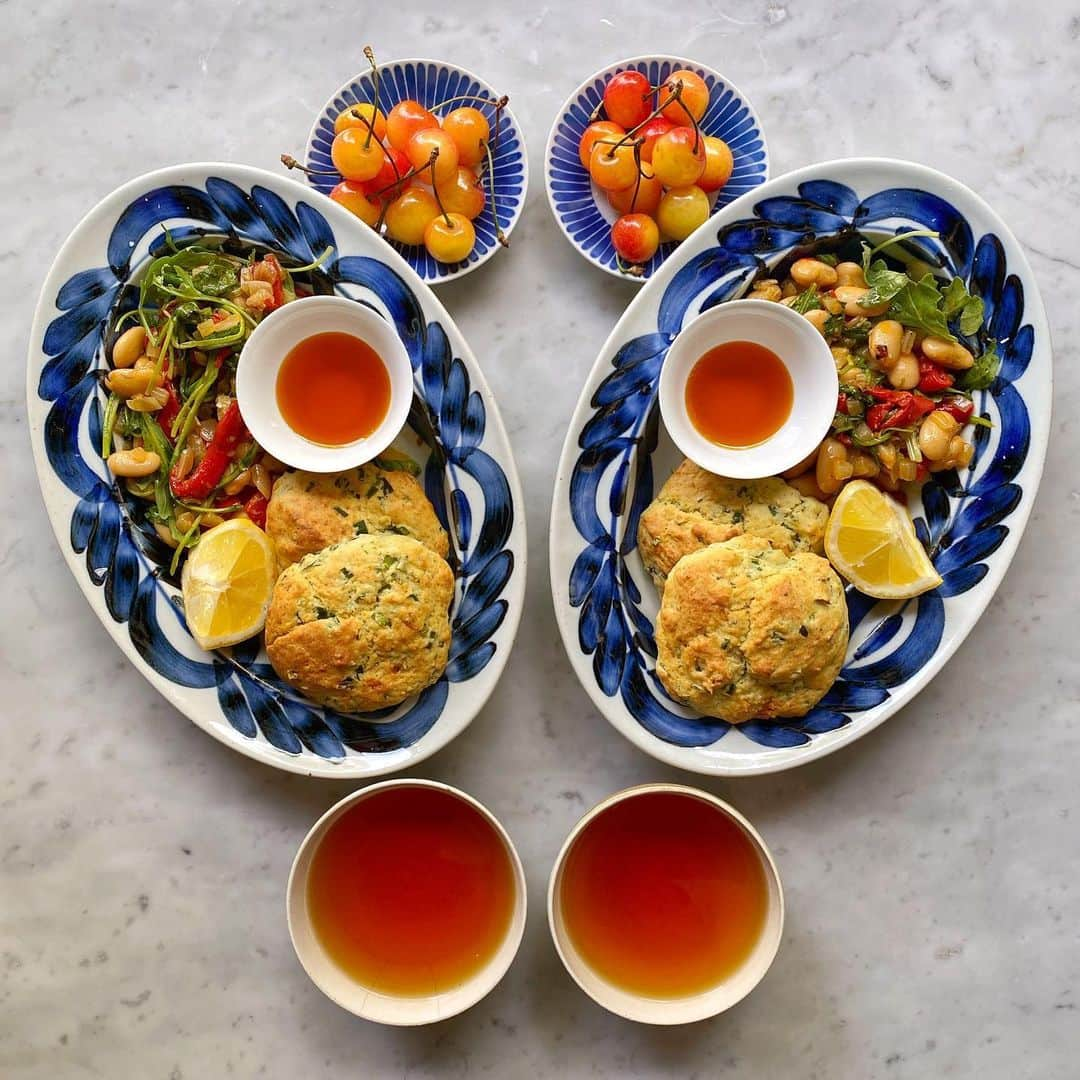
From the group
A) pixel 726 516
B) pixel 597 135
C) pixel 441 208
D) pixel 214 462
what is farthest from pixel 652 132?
pixel 214 462

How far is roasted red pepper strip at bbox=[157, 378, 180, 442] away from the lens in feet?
9.71

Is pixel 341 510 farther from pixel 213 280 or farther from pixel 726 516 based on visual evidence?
pixel 726 516

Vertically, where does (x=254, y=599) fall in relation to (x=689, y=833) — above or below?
above

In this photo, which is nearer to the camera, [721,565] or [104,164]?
[721,565]

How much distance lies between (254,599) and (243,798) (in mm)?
832

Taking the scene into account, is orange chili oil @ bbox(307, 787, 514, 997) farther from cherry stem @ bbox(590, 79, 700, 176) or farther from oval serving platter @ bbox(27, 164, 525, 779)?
cherry stem @ bbox(590, 79, 700, 176)

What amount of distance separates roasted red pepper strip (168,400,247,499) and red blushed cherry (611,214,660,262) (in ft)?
4.42

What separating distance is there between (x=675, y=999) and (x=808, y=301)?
2.19 meters

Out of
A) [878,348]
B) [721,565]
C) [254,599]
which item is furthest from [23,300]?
[878,348]

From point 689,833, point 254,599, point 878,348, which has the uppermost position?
point 878,348

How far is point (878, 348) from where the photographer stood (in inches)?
114

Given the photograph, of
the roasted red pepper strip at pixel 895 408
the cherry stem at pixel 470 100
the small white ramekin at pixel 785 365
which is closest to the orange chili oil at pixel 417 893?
the small white ramekin at pixel 785 365

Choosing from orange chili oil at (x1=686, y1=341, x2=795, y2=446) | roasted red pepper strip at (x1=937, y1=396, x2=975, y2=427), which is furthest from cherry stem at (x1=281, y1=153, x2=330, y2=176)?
roasted red pepper strip at (x1=937, y1=396, x2=975, y2=427)

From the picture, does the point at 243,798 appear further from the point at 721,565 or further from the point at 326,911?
the point at 721,565
